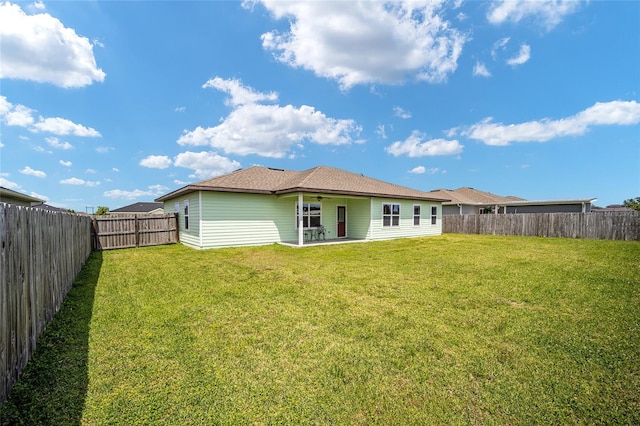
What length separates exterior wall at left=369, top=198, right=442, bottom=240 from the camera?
1587cm

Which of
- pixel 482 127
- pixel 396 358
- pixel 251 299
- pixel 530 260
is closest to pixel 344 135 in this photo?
pixel 482 127

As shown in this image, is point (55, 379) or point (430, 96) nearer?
point (55, 379)

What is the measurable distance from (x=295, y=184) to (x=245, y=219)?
2913 millimetres

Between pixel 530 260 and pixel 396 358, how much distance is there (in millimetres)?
8583

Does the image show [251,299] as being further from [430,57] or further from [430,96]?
[430,96]

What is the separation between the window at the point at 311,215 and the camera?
48.7ft

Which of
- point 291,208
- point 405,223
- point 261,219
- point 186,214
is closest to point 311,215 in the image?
point 291,208

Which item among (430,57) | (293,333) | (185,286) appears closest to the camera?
(293,333)

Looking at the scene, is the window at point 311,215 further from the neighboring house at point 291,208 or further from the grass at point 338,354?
the grass at point 338,354

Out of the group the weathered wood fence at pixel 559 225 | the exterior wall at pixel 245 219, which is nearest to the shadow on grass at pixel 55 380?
the exterior wall at pixel 245 219

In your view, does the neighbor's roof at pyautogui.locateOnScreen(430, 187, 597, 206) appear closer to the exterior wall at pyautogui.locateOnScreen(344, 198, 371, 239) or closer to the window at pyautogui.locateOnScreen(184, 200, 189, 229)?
the exterior wall at pyautogui.locateOnScreen(344, 198, 371, 239)

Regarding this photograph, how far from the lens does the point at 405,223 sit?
1769 centimetres

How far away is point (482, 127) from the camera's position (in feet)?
77.6

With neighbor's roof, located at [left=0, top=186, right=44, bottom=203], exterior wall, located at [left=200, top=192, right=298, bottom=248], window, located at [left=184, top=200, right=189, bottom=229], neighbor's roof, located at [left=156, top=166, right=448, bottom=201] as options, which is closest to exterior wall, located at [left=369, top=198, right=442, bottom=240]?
neighbor's roof, located at [left=156, top=166, right=448, bottom=201]
